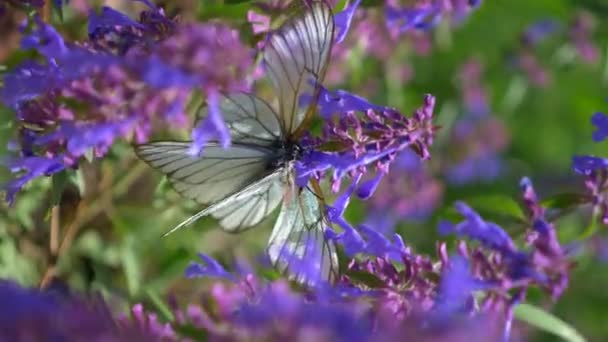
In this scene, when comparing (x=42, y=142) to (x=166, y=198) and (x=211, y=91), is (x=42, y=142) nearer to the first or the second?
(x=211, y=91)

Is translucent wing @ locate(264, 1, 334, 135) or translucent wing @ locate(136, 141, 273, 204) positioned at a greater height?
translucent wing @ locate(264, 1, 334, 135)

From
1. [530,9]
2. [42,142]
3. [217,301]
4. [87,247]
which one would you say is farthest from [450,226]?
[530,9]

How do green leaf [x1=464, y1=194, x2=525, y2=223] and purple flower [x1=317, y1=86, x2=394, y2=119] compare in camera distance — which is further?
green leaf [x1=464, y1=194, x2=525, y2=223]

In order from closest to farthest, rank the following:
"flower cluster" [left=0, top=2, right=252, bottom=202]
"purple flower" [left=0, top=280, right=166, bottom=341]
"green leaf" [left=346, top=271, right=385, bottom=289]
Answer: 1. "purple flower" [left=0, top=280, right=166, bottom=341]
2. "flower cluster" [left=0, top=2, right=252, bottom=202]
3. "green leaf" [left=346, top=271, right=385, bottom=289]

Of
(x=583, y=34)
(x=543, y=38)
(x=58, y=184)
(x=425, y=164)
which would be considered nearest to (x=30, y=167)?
(x=58, y=184)

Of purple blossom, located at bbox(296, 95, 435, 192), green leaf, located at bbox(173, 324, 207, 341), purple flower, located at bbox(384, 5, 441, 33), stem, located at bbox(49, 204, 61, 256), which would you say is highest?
purple flower, located at bbox(384, 5, 441, 33)

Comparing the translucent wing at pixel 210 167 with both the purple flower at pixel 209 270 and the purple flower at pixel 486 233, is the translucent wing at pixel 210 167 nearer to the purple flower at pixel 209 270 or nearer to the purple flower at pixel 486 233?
the purple flower at pixel 209 270

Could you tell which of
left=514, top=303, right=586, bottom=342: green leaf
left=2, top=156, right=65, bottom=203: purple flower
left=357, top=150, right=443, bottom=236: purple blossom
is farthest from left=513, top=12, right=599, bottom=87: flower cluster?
left=2, top=156, right=65, bottom=203: purple flower

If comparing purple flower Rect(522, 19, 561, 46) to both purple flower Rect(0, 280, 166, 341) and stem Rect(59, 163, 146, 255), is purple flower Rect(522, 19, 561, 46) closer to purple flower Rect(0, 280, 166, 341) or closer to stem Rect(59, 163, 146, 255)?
stem Rect(59, 163, 146, 255)
